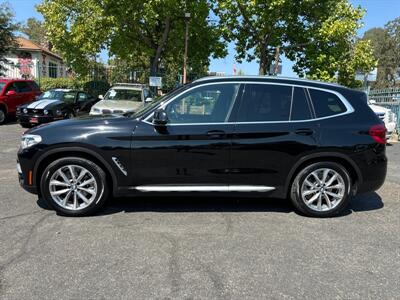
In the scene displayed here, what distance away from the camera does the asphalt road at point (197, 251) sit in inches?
133

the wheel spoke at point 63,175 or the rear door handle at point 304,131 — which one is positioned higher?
the rear door handle at point 304,131

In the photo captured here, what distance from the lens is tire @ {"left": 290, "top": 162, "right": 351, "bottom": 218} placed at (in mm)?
5219

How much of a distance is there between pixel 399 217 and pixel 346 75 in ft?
69.7

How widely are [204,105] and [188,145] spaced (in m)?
0.60

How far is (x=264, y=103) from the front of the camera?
5.17m

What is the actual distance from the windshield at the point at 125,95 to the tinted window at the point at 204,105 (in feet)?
29.8

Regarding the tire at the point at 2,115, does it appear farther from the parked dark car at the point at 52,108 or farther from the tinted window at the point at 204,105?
Answer: the tinted window at the point at 204,105

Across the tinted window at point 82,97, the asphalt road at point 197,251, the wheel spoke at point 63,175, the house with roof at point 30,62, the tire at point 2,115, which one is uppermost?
the house with roof at point 30,62

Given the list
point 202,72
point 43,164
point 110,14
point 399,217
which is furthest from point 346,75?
point 43,164

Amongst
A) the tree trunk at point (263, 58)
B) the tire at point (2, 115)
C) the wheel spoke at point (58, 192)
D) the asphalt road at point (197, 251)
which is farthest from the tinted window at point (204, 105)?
the tree trunk at point (263, 58)

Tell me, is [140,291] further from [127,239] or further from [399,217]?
[399,217]

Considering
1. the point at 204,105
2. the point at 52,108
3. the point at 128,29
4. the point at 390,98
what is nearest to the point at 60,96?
the point at 52,108

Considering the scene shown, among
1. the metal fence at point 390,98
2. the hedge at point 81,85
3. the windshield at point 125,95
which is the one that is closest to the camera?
the windshield at point 125,95

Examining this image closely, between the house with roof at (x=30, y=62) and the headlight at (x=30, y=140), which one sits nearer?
the headlight at (x=30, y=140)
